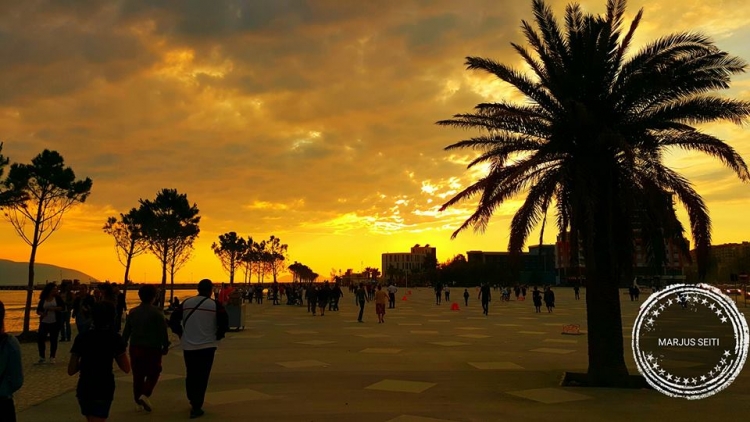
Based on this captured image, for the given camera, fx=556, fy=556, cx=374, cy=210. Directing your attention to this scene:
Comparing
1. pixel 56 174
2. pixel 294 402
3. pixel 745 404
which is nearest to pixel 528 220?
pixel 745 404

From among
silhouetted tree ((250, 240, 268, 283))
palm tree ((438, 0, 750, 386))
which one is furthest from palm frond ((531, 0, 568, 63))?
silhouetted tree ((250, 240, 268, 283))

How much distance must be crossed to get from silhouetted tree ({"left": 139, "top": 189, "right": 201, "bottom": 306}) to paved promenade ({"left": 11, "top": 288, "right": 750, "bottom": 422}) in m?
34.4

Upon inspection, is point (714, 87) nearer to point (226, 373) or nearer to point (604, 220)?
point (604, 220)

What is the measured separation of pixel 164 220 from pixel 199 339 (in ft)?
147

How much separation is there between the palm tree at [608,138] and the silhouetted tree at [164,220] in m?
42.9

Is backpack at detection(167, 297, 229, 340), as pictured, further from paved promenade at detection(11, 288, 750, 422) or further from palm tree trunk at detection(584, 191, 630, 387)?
palm tree trunk at detection(584, 191, 630, 387)

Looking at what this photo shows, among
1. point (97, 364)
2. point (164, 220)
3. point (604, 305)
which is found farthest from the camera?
point (164, 220)

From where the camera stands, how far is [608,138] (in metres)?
9.88

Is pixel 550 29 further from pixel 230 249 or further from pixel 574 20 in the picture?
pixel 230 249

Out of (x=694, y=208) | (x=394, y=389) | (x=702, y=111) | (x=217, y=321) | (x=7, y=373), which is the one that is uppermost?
(x=702, y=111)

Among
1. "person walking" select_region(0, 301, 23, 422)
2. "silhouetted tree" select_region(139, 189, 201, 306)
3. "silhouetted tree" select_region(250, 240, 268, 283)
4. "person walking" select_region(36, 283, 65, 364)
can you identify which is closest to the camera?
"person walking" select_region(0, 301, 23, 422)

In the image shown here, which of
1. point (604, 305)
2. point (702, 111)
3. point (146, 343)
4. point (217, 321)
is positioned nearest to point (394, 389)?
point (217, 321)

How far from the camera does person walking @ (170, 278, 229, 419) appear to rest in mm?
7805

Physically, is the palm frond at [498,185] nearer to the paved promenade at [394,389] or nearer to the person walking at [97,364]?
the paved promenade at [394,389]
